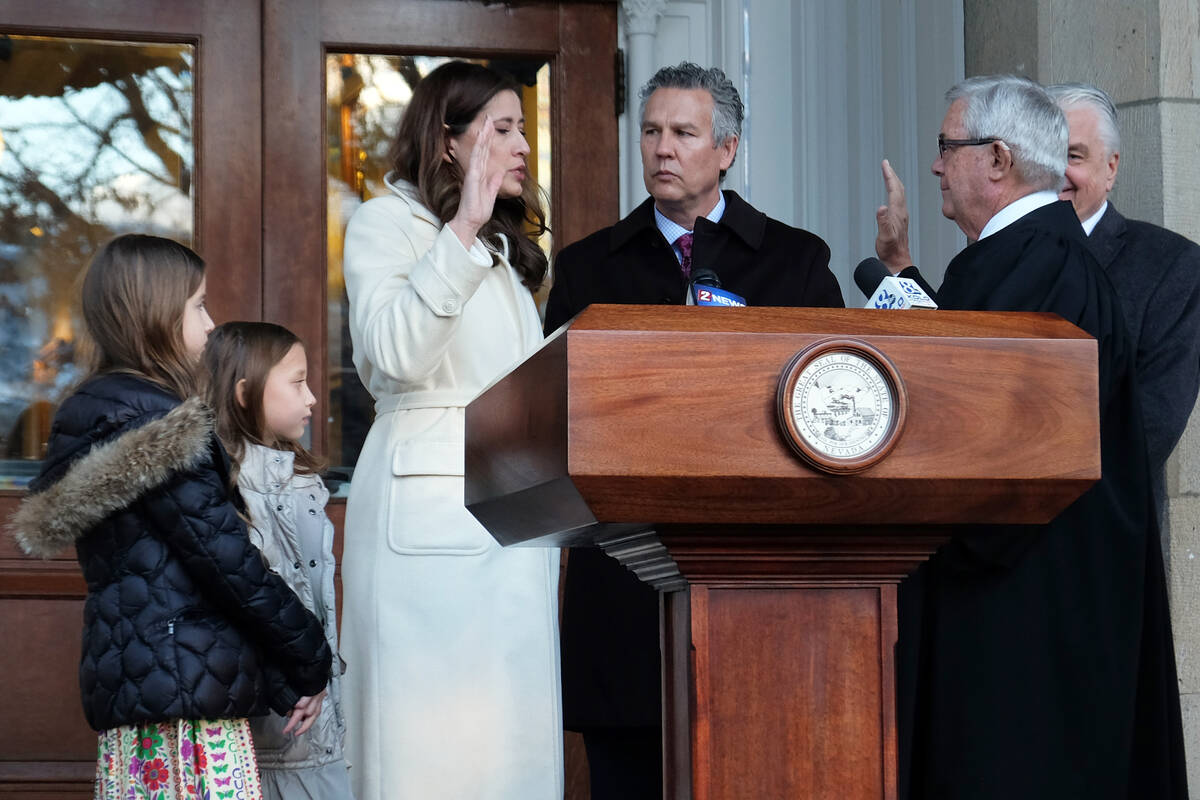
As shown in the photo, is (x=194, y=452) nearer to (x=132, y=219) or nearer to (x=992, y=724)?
(x=992, y=724)

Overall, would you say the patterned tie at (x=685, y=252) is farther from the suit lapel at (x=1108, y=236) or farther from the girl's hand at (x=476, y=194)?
the suit lapel at (x=1108, y=236)

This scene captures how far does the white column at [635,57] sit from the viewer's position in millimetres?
4672

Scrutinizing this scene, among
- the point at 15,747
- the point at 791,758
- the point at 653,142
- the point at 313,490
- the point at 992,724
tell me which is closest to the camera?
the point at 791,758

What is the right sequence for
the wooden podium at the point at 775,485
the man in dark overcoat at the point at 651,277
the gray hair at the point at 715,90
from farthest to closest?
the gray hair at the point at 715,90 → the man in dark overcoat at the point at 651,277 → the wooden podium at the point at 775,485

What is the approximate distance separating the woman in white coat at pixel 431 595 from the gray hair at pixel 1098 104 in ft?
4.63

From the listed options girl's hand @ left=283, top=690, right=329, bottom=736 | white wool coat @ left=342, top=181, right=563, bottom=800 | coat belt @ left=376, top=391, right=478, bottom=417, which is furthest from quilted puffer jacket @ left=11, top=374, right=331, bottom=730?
girl's hand @ left=283, top=690, right=329, bottom=736

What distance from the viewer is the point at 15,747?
14.2 feet

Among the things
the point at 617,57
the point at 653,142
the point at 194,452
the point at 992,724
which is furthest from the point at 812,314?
the point at 617,57

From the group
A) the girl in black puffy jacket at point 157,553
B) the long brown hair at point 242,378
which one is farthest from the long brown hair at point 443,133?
the long brown hair at point 242,378

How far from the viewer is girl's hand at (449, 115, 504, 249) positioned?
2496 millimetres

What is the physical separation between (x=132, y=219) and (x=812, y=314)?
3.56 meters

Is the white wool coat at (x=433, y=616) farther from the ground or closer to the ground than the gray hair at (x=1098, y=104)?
closer to the ground

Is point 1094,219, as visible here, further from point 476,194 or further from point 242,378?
point 242,378

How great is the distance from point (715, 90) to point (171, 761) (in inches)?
70.7
